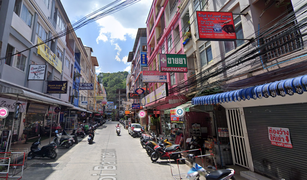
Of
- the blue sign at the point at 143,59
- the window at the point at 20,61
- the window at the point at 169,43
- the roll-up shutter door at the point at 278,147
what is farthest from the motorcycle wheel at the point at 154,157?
the blue sign at the point at 143,59

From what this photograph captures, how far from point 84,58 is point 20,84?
24.9m

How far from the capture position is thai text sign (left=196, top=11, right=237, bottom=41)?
5926mm

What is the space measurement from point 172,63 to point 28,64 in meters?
11.7

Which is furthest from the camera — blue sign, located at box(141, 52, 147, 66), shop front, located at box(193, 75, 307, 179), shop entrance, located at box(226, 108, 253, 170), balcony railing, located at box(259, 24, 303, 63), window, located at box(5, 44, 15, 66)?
blue sign, located at box(141, 52, 147, 66)

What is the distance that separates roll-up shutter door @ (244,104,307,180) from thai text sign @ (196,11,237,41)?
310 centimetres

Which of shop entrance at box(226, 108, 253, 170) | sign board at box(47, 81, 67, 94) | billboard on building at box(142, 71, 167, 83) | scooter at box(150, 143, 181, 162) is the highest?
billboard on building at box(142, 71, 167, 83)

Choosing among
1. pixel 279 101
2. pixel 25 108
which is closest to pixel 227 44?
pixel 279 101

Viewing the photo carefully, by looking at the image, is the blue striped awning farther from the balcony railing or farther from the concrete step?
the concrete step

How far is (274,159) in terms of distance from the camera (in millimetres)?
5180

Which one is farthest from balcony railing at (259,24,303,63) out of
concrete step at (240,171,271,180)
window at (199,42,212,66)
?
concrete step at (240,171,271,180)

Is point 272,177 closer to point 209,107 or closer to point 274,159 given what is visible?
point 274,159

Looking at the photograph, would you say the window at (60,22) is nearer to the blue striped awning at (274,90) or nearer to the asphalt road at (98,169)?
the asphalt road at (98,169)

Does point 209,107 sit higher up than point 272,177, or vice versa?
point 209,107

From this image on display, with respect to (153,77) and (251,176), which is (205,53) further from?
(251,176)
